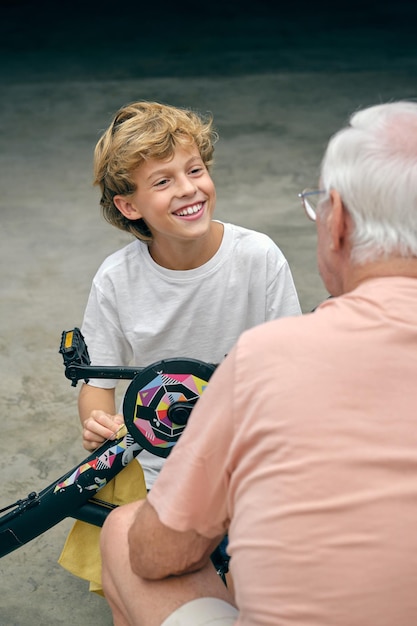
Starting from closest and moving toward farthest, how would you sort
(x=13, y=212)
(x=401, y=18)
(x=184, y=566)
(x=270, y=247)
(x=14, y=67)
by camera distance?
1. (x=184, y=566)
2. (x=270, y=247)
3. (x=13, y=212)
4. (x=14, y=67)
5. (x=401, y=18)

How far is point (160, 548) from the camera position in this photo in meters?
1.47

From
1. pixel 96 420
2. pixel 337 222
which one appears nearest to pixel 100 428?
pixel 96 420

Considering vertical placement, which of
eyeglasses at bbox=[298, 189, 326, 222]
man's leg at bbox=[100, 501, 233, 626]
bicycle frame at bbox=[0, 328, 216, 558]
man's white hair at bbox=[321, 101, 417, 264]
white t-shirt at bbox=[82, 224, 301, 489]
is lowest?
bicycle frame at bbox=[0, 328, 216, 558]

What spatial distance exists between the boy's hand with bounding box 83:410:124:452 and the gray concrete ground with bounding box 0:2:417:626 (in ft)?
1.70

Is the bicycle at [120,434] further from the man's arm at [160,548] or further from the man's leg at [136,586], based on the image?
the man's arm at [160,548]

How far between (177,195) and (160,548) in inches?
34.6

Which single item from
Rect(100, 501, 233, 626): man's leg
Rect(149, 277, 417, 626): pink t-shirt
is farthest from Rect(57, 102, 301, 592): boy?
Rect(149, 277, 417, 626): pink t-shirt

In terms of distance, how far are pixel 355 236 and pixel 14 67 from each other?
577cm

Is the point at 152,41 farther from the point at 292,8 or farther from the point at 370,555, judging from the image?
the point at 370,555

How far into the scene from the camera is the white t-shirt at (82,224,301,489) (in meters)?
2.24

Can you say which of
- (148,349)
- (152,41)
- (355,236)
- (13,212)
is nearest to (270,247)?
(148,349)

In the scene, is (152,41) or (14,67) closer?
(14,67)

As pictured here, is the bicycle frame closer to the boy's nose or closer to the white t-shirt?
the white t-shirt

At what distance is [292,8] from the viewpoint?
8.10 meters
